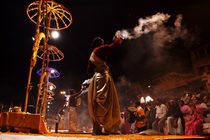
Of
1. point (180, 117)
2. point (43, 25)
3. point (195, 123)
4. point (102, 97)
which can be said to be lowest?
point (195, 123)

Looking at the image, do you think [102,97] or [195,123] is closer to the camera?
[102,97]

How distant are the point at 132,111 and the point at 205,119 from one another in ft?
10.3

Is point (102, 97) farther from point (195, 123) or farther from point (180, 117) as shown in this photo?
point (180, 117)

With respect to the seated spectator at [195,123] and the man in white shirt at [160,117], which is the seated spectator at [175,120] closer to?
the seated spectator at [195,123]

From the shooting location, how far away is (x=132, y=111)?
7066 mm

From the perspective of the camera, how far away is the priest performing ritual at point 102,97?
351 centimetres

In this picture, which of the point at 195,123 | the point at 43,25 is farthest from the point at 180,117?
the point at 43,25

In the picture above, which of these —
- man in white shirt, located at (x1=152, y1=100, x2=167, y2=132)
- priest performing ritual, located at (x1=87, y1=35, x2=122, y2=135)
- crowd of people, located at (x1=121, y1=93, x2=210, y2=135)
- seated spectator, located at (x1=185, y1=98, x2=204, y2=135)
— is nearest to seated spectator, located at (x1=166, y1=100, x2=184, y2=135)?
crowd of people, located at (x1=121, y1=93, x2=210, y2=135)

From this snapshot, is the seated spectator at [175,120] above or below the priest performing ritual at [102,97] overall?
below

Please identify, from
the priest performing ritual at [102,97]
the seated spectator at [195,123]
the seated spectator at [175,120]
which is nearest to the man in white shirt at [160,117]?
the seated spectator at [175,120]

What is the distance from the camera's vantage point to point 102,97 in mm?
3580

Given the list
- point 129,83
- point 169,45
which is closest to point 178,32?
point 169,45

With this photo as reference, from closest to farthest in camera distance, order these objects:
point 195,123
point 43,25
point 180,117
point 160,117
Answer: point 43,25, point 195,123, point 180,117, point 160,117

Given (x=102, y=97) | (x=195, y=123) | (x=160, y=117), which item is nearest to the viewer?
(x=102, y=97)
